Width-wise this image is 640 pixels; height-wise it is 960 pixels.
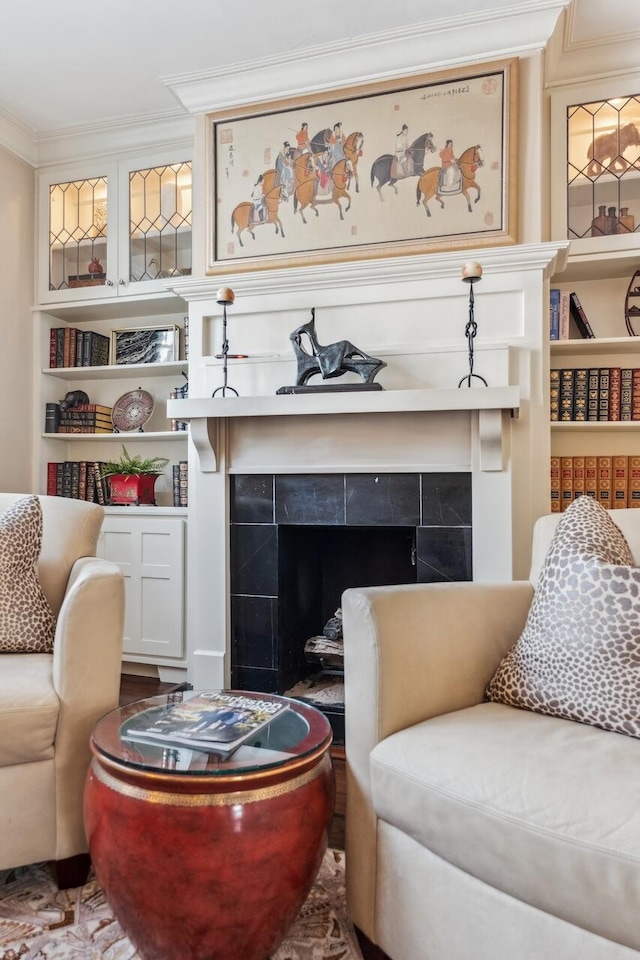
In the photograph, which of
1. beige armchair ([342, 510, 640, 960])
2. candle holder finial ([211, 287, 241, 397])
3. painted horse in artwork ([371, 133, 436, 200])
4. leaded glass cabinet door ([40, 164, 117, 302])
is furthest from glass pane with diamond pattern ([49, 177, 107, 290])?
beige armchair ([342, 510, 640, 960])

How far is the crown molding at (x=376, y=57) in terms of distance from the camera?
2.38 m

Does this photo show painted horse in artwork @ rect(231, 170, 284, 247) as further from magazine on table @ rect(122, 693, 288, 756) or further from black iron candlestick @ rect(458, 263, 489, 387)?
magazine on table @ rect(122, 693, 288, 756)

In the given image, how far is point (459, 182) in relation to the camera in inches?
97.9

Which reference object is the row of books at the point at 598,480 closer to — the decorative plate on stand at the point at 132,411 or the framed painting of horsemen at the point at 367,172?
the framed painting of horsemen at the point at 367,172

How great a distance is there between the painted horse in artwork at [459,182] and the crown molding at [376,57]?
36 cm

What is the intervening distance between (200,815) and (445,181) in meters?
2.34

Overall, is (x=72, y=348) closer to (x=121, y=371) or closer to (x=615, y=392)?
(x=121, y=371)

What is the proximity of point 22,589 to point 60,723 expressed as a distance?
0.43 m

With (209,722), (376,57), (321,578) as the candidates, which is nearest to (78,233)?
(376,57)

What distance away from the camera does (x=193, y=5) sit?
7.82 feet

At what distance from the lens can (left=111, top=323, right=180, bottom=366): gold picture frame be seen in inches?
131

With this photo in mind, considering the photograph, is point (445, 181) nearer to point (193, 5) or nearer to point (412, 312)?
point (412, 312)

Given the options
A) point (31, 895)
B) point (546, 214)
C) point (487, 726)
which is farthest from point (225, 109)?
point (31, 895)

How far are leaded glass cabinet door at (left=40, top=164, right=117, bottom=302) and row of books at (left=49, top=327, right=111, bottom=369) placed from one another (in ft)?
0.61
